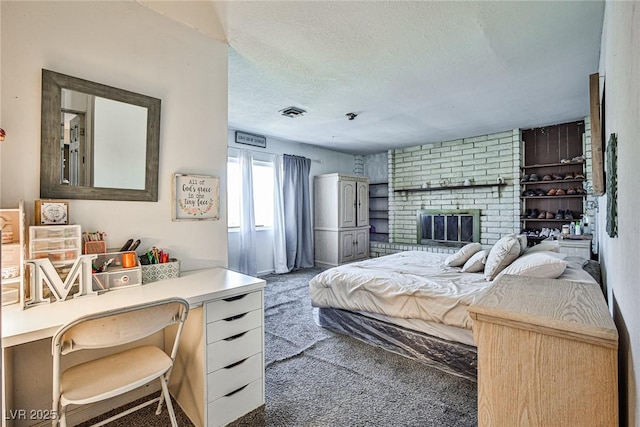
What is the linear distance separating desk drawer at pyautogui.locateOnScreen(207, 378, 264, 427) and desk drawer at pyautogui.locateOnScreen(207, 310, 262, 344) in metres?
0.33

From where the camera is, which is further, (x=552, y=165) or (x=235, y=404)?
(x=552, y=165)

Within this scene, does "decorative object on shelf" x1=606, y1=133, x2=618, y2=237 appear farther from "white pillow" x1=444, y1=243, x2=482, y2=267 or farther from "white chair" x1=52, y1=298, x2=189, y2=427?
"white chair" x1=52, y1=298, x2=189, y2=427

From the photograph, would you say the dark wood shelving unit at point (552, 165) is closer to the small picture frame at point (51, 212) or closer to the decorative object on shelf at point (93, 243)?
the decorative object on shelf at point (93, 243)

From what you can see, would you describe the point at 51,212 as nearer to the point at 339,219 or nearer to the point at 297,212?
the point at 297,212

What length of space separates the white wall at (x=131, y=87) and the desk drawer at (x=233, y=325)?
0.63 m

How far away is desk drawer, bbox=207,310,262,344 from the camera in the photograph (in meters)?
1.55

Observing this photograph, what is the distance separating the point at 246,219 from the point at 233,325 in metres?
3.25

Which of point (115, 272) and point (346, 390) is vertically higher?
point (115, 272)

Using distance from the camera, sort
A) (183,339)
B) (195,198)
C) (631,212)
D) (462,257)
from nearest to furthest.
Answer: (631,212) < (183,339) < (195,198) < (462,257)

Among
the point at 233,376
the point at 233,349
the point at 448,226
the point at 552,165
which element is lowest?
the point at 233,376

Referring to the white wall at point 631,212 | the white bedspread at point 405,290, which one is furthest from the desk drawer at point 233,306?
the white wall at point 631,212

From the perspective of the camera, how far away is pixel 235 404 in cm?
165

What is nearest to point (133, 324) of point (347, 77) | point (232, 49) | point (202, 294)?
point (202, 294)

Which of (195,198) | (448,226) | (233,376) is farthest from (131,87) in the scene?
(448,226)
